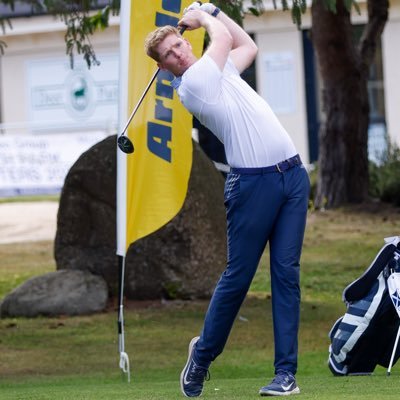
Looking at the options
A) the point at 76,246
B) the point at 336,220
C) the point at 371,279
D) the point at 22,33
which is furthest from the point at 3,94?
the point at 371,279

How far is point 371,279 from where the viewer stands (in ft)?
26.2

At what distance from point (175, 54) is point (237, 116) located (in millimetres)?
428

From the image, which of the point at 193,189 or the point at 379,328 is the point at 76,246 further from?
the point at 379,328

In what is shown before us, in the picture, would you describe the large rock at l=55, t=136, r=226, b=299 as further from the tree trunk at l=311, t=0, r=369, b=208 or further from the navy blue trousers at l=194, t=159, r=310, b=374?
the tree trunk at l=311, t=0, r=369, b=208

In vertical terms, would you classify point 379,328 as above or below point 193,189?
below

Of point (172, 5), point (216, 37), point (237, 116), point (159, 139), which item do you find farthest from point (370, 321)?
point (172, 5)

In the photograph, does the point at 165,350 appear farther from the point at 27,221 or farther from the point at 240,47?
the point at 27,221

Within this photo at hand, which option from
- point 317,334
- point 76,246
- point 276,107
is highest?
point 276,107

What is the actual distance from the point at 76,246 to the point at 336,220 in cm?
683

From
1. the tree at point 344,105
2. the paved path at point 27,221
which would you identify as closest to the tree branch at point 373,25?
the tree at point 344,105

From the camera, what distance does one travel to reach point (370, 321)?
26.0 feet

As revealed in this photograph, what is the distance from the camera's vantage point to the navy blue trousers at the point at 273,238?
6625 mm

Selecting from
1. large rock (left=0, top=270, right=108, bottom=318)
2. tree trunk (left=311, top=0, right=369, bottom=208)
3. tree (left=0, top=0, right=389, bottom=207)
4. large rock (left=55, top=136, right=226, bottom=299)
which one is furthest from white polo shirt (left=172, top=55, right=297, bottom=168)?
tree trunk (left=311, top=0, right=369, bottom=208)

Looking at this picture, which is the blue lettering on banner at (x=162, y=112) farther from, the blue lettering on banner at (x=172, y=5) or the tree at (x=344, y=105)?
the tree at (x=344, y=105)
